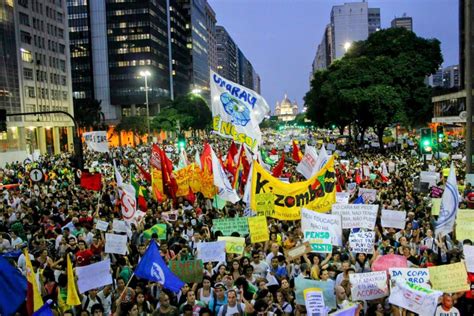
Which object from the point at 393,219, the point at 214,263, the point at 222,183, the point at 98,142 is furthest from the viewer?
the point at 98,142

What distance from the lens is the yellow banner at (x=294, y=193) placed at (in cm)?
1123

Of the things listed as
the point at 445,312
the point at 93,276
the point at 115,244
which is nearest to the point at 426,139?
the point at 115,244

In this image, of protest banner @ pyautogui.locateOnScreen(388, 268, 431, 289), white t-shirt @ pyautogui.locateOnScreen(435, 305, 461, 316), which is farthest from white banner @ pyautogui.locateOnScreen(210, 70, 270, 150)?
white t-shirt @ pyautogui.locateOnScreen(435, 305, 461, 316)

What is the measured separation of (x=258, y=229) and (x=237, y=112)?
179 inches

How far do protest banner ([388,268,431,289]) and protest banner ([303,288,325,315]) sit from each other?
1.11m

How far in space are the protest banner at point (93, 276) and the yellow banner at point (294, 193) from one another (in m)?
4.03

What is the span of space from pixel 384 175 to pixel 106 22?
9389cm

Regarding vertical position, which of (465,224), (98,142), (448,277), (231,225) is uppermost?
(98,142)

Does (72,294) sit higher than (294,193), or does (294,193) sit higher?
(294,193)

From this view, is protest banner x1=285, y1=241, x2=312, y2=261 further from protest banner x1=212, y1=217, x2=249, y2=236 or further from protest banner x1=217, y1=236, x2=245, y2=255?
protest banner x1=212, y1=217, x2=249, y2=236

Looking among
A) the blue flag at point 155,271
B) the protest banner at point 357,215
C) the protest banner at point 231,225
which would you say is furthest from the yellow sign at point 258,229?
the blue flag at point 155,271

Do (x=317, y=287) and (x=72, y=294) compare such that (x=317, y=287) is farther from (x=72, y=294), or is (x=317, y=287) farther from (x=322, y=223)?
(x=72, y=294)

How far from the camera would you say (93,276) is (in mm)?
7965

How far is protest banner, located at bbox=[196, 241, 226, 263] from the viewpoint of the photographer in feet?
30.0
